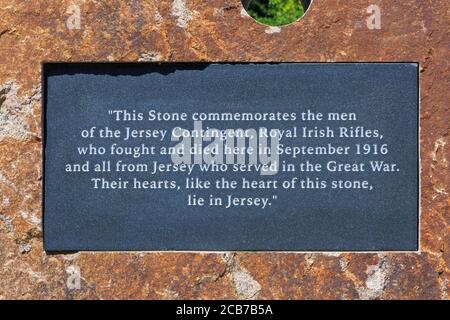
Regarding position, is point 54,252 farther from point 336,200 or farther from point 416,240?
point 416,240

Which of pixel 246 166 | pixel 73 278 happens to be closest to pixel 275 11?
pixel 246 166

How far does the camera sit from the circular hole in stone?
900cm

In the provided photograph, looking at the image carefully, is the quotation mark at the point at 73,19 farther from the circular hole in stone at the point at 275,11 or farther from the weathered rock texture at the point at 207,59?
the circular hole in stone at the point at 275,11

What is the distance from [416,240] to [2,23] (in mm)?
2205

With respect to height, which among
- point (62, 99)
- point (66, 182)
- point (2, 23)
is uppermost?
point (2, 23)

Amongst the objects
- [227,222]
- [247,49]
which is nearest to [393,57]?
[247,49]

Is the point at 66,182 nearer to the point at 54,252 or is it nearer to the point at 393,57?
the point at 54,252

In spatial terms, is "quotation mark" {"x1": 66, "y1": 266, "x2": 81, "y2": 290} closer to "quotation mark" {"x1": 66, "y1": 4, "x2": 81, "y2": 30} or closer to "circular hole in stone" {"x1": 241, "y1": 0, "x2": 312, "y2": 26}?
"quotation mark" {"x1": 66, "y1": 4, "x2": 81, "y2": 30}

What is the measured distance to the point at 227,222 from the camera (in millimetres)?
4621

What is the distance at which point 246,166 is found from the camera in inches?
182

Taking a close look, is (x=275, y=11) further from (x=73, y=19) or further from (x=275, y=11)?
(x=73, y=19)

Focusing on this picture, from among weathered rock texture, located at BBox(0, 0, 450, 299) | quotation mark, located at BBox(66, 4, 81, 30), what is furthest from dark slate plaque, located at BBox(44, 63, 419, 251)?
quotation mark, located at BBox(66, 4, 81, 30)

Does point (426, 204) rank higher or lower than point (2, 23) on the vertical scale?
lower

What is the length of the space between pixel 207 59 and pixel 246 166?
537 mm
